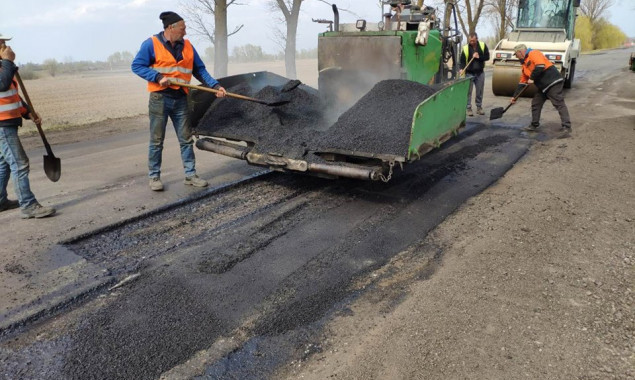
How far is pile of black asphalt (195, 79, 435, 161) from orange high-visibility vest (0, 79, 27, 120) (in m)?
1.81

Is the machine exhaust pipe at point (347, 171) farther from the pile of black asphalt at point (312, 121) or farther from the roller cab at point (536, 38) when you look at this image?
the roller cab at point (536, 38)

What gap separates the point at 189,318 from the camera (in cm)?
277

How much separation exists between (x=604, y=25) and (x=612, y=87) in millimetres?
46609

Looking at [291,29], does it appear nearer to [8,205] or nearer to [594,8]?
[8,205]

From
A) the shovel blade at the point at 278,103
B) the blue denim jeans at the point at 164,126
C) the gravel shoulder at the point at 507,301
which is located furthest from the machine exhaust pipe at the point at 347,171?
the blue denim jeans at the point at 164,126

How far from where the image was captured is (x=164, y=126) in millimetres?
4980

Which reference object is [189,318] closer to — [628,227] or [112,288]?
[112,288]

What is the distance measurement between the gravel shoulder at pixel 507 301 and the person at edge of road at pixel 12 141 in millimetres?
3388

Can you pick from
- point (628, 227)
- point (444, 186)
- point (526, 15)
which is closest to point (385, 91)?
point (444, 186)

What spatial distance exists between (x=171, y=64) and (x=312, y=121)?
5.76 feet

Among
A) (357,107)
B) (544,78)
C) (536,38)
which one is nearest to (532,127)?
(544,78)

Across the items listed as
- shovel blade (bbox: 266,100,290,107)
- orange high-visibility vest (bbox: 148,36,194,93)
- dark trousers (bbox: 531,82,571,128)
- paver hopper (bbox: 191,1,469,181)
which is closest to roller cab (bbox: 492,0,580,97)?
dark trousers (bbox: 531,82,571,128)

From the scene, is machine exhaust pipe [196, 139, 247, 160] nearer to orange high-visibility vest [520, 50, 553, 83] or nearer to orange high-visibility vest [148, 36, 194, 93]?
orange high-visibility vest [148, 36, 194, 93]

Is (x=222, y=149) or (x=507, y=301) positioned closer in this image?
(x=507, y=301)
